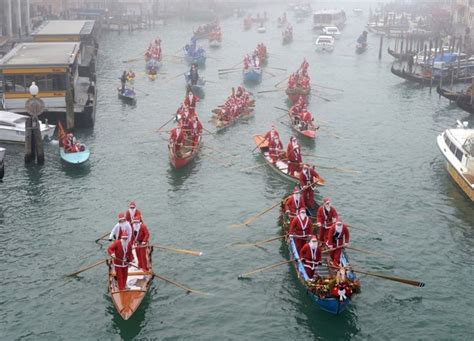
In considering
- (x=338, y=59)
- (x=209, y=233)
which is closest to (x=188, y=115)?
(x=209, y=233)

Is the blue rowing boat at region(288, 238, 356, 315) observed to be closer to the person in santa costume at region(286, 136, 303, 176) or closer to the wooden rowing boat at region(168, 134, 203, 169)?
the person in santa costume at region(286, 136, 303, 176)

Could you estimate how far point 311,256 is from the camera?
73.5ft

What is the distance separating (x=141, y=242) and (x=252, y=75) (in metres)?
38.3

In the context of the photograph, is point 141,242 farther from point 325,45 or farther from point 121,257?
point 325,45

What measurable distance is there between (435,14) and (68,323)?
9192 centimetres

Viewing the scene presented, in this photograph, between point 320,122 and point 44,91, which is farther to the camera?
point 320,122

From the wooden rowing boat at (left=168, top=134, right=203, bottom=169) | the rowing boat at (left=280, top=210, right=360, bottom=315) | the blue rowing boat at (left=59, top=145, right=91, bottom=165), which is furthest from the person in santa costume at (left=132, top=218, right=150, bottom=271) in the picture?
the blue rowing boat at (left=59, top=145, right=91, bottom=165)

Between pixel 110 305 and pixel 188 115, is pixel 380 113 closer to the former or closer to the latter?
pixel 188 115

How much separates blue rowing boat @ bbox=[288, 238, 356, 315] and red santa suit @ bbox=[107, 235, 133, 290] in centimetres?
550

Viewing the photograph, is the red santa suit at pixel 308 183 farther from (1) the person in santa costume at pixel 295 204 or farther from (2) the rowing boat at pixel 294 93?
(2) the rowing boat at pixel 294 93

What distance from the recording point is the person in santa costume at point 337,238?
895 inches

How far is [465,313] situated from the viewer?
72.9ft

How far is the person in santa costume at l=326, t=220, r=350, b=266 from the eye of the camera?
22734 millimetres

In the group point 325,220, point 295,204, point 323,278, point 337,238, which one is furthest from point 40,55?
point 323,278
